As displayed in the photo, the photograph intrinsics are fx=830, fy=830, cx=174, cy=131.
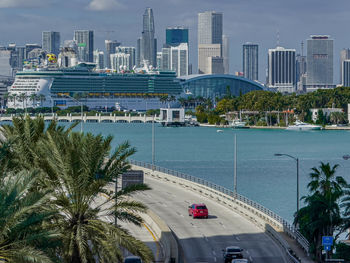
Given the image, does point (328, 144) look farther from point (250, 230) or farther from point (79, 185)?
point (79, 185)

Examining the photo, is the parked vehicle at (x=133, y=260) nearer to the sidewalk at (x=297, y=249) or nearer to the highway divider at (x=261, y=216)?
the highway divider at (x=261, y=216)

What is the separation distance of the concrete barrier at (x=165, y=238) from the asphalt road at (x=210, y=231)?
0.74 meters

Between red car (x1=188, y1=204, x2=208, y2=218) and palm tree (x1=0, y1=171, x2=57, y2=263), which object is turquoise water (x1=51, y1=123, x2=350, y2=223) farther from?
palm tree (x1=0, y1=171, x2=57, y2=263)

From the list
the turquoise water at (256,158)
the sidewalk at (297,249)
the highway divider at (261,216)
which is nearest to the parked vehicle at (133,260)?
the highway divider at (261,216)

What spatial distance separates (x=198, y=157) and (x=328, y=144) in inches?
1523

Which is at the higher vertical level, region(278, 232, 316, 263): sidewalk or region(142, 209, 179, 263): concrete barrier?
region(142, 209, 179, 263): concrete barrier

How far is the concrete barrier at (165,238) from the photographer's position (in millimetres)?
34044

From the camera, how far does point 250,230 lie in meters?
42.6

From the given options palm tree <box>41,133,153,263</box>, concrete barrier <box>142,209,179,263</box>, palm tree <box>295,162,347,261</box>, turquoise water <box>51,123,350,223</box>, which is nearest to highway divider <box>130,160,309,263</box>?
palm tree <box>295,162,347,261</box>

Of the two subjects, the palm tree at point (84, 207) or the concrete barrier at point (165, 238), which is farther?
the concrete barrier at point (165, 238)

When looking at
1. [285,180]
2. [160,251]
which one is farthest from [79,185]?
[285,180]

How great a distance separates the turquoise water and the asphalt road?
33.7ft

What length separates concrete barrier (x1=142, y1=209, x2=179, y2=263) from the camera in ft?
112

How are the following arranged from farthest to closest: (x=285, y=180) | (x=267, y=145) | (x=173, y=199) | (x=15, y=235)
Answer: (x=267, y=145), (x=285, y=180), (x=173, y=199), (x=15, y=235)
